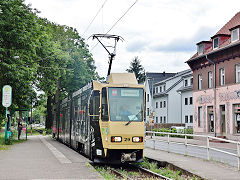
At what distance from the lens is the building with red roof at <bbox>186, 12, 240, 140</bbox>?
31656 millimetres

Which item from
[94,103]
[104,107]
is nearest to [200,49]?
[94,103]

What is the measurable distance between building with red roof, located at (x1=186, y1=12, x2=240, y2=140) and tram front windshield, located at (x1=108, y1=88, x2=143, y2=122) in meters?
19.5

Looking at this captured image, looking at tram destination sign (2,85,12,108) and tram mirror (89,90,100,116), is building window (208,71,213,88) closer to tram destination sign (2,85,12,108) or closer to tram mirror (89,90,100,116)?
tram destination sign (2,85,12,108)

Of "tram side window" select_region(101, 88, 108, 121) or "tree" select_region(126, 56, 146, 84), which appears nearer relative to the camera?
"tram side window" select_region(101, 88, 108, 121)

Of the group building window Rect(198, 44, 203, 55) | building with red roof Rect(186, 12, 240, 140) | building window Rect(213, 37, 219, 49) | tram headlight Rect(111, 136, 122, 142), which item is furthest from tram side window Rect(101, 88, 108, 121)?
building window Rect(198, 44, 203, 55)

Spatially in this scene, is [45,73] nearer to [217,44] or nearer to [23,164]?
[217,44]

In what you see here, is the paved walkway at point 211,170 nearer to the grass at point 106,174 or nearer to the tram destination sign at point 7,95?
the grass at point 106,174

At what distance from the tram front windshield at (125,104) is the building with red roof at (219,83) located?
64.0 feet

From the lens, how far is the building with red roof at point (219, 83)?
104ft

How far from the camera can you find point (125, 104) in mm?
13164

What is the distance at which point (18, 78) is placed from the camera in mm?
23953

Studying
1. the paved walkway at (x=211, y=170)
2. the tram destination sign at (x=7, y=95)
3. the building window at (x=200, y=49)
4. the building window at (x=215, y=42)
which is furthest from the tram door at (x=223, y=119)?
the paved walkway at (x=211, y=170)

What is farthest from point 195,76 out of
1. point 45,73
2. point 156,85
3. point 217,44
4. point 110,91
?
point 156,85

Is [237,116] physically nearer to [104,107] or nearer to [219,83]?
[219,83]
